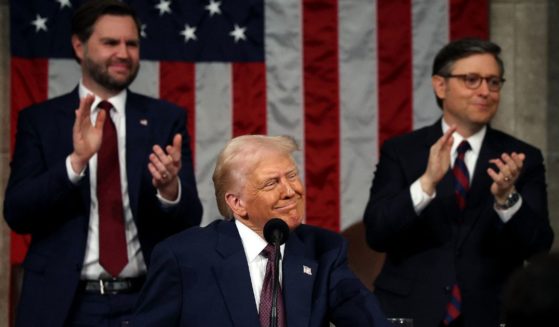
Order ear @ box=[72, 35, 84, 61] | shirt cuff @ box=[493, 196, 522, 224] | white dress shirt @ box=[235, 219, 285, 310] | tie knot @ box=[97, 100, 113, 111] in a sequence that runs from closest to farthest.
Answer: white dress shirt @ box=[235, 219, 285, 310] < shirt cuff @ box=[493, 196, 522, 224] < tie knot @ box=[97, 100, 113, 111] < ear @ box=[72, 35, 84, 61]

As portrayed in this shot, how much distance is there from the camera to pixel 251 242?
298cm

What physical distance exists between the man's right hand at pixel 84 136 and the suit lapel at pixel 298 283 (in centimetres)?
113

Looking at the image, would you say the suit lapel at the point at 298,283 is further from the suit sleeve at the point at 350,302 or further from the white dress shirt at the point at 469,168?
the white dress shirt at the point at 469,168

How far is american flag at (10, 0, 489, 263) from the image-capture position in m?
5.55

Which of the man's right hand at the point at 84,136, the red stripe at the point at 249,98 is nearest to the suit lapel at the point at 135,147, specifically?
the man's right hand at the point at 84,136

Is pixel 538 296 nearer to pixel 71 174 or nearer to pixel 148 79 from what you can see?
pixel 71 174

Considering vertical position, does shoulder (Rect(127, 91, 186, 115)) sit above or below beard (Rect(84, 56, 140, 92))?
below

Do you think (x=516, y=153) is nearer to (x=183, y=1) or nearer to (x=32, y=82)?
(x=183, y=1)

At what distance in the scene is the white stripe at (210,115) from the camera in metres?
5.58

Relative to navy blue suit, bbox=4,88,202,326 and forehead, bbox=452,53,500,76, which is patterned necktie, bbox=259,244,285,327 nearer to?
navy blue suit, bbox=4,88,202,326

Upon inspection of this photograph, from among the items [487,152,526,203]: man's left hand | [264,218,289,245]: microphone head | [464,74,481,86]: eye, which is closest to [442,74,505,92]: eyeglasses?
[464,74,481,86]: eye

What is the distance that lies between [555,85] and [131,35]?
8.90 feet

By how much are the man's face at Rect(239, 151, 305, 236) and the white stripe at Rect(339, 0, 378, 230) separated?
2.71m

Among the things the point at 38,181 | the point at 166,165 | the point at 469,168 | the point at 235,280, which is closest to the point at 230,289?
the point at 235,280
